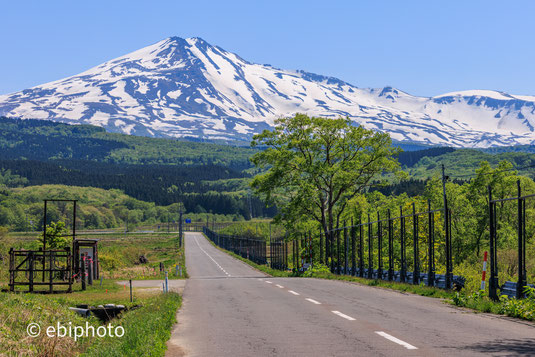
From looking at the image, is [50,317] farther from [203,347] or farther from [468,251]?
[468,251]

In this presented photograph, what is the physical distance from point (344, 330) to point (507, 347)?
3396 mm

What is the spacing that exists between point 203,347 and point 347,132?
47834mm

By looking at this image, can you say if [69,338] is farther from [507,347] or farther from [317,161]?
[317,161]

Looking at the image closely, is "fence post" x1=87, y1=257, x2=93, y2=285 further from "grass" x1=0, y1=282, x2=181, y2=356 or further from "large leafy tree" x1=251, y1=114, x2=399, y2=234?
"large leafy tree" x1=251, y1=114, x2=399, y2=234

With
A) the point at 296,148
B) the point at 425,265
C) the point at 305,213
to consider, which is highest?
the point at 296,148

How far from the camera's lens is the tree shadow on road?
10516 mm

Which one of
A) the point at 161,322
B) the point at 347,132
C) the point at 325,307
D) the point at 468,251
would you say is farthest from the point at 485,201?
the point at 161,322

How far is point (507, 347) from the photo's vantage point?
11.1m

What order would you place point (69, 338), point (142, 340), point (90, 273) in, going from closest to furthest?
point (142, 340) → point (69, 338) → point (90, 273)

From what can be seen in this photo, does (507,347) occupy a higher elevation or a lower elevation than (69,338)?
higher

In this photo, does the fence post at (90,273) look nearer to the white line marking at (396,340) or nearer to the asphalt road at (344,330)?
the asphalt road at (344,330)

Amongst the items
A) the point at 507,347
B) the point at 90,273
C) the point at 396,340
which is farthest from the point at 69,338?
the point at 90,273

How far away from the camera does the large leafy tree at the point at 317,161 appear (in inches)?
2247

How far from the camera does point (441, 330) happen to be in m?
13.5
